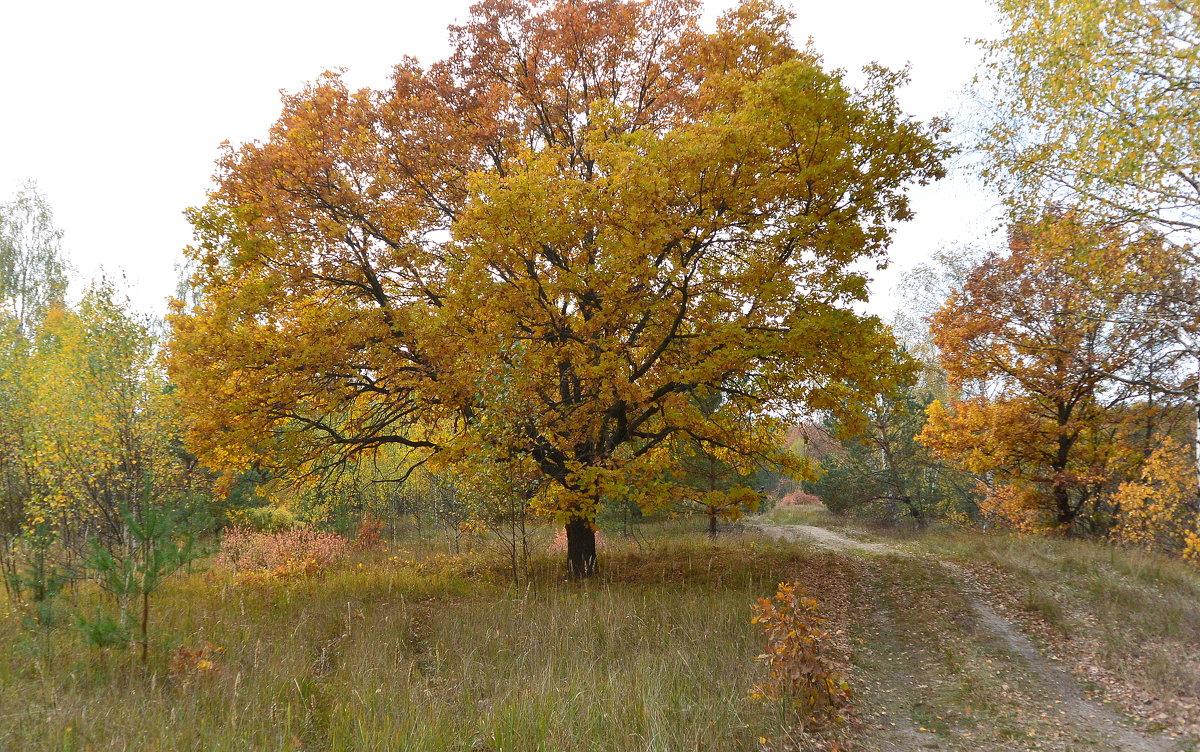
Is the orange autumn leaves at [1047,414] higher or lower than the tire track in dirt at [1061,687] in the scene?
higher

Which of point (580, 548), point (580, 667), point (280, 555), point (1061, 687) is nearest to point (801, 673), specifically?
point (580, 667)

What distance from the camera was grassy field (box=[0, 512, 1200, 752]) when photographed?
11.9 ft

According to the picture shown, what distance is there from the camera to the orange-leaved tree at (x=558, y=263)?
6.96 m

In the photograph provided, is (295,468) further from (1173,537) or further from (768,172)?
(1173,537)

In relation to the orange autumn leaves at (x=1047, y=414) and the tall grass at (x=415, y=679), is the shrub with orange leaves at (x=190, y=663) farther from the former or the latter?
the orange autumn leaves at (x=1047, y=414)

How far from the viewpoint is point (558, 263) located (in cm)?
839

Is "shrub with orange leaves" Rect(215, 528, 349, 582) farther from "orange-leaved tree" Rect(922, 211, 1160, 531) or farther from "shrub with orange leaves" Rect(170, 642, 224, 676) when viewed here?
"orange-leaved tree" Rect(922, 211, 1160, 531)

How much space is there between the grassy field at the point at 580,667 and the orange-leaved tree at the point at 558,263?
2.10 meters

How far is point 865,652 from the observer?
238 inches

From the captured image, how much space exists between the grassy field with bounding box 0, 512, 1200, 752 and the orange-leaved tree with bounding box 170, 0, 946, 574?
2.10m

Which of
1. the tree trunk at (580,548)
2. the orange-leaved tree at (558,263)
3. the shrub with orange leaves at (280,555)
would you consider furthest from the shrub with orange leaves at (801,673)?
the shrub with orange leaves at (280,555)

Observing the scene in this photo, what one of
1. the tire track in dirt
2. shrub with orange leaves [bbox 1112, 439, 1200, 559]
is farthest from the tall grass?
shrub with orange leaves [bbox 1112, 439, 1200, 559]

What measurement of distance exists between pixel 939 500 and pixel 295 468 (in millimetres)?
22464

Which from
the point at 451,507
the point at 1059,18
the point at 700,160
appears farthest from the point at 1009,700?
the point at 451,507
